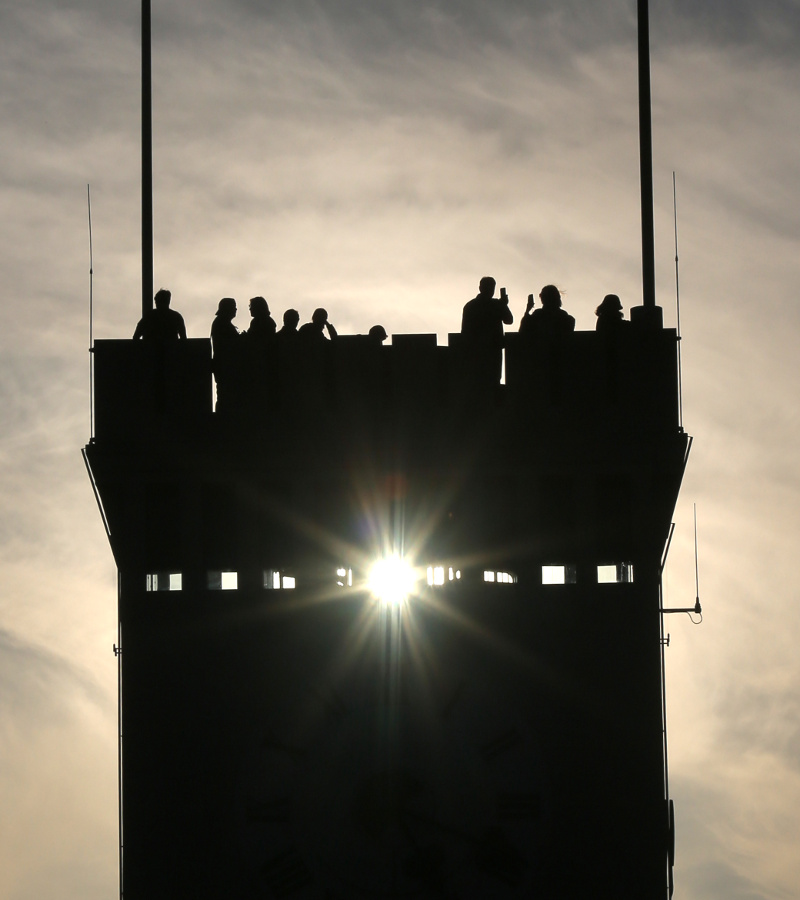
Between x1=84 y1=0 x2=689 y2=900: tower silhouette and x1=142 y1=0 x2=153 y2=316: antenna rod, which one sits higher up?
x1=142 y1=0 x2=153 y2=316: antenna rod

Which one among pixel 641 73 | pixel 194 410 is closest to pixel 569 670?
pixel 194 410

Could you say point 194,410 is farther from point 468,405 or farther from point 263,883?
point 263,883

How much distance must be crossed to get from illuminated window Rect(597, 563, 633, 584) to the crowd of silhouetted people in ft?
11.5

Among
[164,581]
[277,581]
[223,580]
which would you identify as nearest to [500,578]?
[277,581]

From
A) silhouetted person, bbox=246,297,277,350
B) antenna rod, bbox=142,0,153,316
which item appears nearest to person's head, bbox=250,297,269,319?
silhouetted person, bbox=246,297,277,350

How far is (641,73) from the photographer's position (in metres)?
41.7

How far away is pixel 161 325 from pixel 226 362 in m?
1.33

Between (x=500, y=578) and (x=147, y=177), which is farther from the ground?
(x=147, y=177)

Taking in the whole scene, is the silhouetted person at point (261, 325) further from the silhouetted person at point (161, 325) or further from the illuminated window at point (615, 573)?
the illuminated window at point (615, 573)

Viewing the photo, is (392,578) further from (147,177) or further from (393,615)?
(147,177)

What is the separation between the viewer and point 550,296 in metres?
36.6

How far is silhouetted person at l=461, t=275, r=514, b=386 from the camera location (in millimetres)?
37406

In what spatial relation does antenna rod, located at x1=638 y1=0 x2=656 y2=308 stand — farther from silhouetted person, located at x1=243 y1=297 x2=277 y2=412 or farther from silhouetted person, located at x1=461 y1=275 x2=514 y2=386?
silhouetted person, located at x1=243 y1=297 x2=277 y2=412

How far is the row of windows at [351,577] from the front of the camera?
38.4 metres
